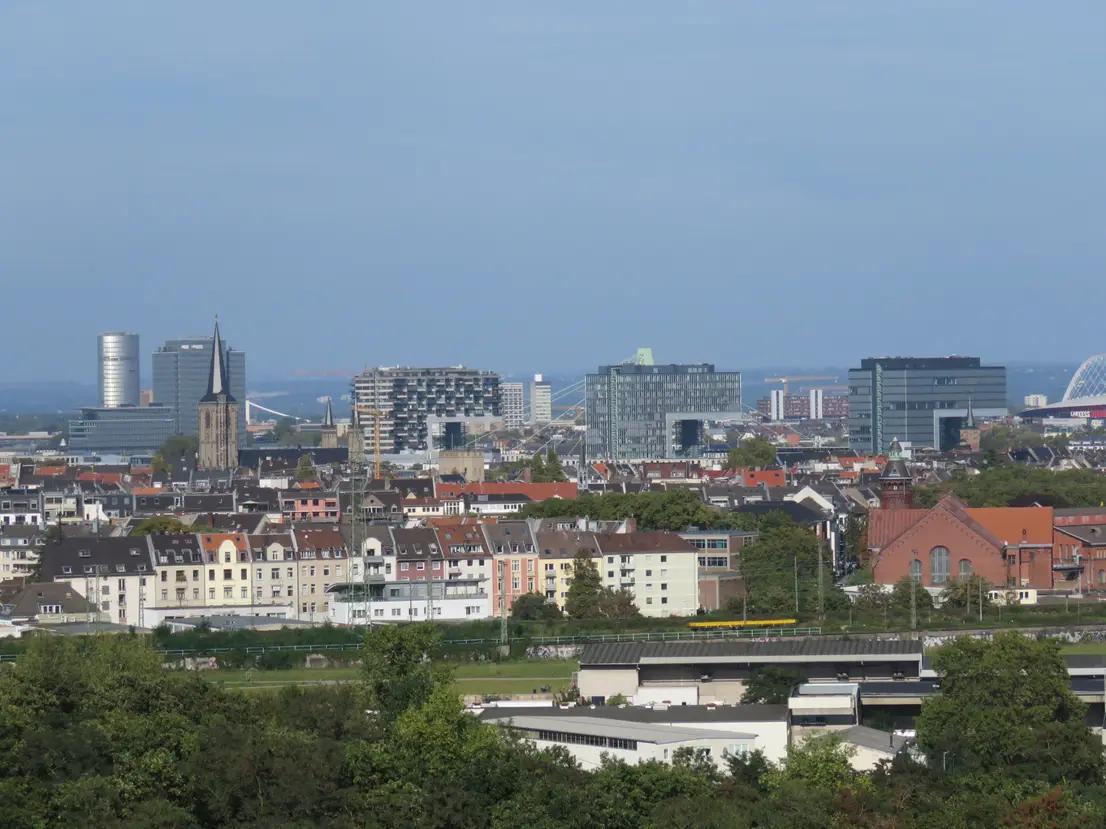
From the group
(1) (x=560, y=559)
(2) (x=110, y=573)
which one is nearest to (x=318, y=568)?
(2) (x=110, y=573)

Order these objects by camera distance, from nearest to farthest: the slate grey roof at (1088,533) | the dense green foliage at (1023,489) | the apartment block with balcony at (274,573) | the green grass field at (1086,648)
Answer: the green grass field at (1086,648)
the apartment block with balcony at (274,573)
the slate grey roof at (1088,533)
the dense green foliage at (1023,489)

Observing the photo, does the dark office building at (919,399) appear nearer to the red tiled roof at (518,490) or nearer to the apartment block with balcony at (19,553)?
the red tiled roof at (518,490)

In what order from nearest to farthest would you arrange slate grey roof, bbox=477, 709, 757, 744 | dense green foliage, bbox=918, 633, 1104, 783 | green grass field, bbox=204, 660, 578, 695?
dense green foliage, bbox=918, 633, 1104, 783 < slate grey roof, bbox=477, 709, 757, 744 < green grass field, bbox=204, 660, 578, 695

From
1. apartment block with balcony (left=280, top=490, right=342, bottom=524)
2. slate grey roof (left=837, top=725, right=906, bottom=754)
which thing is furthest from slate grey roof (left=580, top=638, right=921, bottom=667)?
apartment block with balcony (left=280, top=490, right=342, bottom=524)

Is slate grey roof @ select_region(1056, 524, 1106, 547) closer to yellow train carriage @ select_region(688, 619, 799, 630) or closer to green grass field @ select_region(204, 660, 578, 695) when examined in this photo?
yellow train carriage @ select_region(688, 619, 799, 630)

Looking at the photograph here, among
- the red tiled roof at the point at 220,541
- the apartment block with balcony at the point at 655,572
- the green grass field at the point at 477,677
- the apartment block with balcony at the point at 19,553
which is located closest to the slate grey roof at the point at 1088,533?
the apartment block with balcony at the point at 655,572

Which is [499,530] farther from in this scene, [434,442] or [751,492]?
[434,442]
